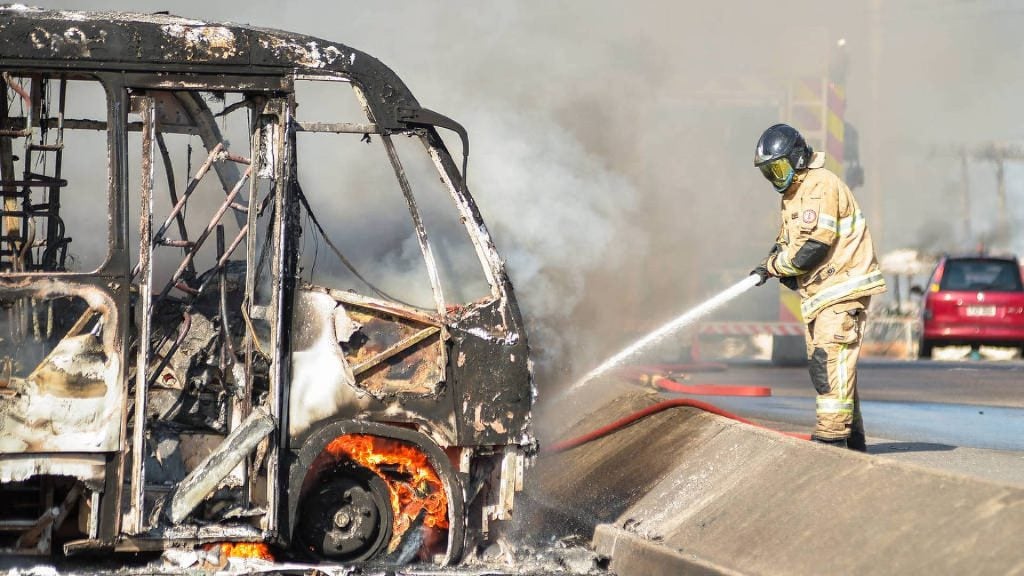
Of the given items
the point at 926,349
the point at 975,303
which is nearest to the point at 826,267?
the point at 975,303

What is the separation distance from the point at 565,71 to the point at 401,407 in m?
7.40

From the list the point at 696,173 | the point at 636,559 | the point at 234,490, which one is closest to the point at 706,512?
the point at 636,559

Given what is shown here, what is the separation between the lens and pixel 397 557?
6.05 m

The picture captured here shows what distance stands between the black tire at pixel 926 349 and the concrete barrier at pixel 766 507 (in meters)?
12.5

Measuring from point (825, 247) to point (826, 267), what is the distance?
14 cm

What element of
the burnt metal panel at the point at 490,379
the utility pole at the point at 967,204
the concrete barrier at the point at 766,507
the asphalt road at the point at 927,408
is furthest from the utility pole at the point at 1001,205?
the burnt metal panel at the point at 490,379

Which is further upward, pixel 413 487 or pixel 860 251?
pixel 860 251

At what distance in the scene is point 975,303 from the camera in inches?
766

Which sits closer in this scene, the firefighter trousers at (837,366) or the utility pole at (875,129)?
the firefighter trousers at (837,366)

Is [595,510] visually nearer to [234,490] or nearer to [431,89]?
[234,490]

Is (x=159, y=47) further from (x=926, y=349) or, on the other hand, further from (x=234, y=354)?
(x=926, y=349)

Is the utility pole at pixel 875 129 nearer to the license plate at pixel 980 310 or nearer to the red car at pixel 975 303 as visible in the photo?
the red car at pixel 975 303

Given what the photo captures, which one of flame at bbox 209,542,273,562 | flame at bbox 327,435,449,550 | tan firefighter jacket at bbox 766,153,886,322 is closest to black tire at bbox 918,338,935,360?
tan firefighter jacket at bbox 766,153,886,322

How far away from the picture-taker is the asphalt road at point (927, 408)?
7.70 m
